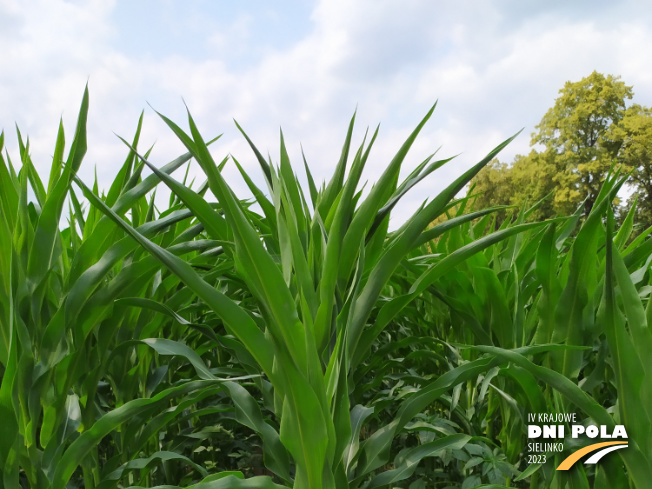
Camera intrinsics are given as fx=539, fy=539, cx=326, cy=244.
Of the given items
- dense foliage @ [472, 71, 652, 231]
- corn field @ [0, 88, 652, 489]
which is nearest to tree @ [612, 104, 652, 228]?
dense foliage @ [472, 71, 652, 231]

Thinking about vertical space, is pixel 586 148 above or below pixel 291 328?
above

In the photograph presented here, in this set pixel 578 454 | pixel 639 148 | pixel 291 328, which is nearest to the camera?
pixel 291 328

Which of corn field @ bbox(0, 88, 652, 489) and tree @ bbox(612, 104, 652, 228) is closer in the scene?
corn field @ bbox(0, 88, 652, 489)

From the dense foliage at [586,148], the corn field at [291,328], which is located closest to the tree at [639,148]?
the dense foliage at [586,148]

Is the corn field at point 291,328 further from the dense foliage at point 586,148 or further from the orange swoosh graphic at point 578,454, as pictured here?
the dense foliage at point 586,148

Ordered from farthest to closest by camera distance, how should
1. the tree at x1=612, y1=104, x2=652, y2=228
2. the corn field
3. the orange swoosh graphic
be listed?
1. the tree at x1=612, y1=104, x2=652, y2=228
2. the orange swoosh graphic
3. the corn field

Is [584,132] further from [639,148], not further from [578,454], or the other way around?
[578,454]

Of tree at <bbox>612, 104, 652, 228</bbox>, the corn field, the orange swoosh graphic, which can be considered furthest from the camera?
tree at <bbox>612, 104, 652, 228</bbox>

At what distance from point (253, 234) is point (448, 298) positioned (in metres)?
1.02

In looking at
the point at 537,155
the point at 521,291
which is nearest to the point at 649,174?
the point at 537,155

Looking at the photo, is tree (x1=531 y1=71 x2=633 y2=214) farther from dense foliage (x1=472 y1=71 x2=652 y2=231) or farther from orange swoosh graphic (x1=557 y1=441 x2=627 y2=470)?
orange swoosh graphic (x1=557 y1=441 x2=627 y2=470)

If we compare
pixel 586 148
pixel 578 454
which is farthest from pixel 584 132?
pixel 578 454

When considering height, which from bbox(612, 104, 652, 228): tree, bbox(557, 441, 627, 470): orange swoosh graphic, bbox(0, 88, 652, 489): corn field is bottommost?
bbox(557, 441, 627, 470): orange swoosh graphic

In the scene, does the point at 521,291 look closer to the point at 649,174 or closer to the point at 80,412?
the point at 80,412
